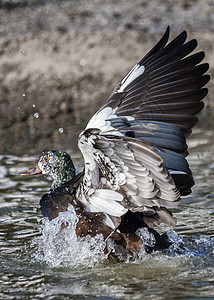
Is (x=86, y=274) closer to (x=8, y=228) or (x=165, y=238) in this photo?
(x=165, y=238)

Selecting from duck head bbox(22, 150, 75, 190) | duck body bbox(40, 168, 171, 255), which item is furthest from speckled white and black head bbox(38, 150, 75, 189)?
duck body bbox(40, 168, 171, 255)

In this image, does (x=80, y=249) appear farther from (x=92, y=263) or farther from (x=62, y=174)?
(x=62, y=174)

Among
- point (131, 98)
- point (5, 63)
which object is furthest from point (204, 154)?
point (5, 63)

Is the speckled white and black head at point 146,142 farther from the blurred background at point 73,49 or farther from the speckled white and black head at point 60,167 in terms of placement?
the blurred background at point 73,49

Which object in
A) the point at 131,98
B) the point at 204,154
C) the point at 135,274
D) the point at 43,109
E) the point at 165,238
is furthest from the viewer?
the point at 43,109

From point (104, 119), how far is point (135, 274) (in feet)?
4.54

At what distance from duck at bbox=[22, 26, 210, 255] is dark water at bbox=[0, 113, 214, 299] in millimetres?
155

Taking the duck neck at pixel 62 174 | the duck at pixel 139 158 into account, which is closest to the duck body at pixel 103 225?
the duck at pixel 139 158

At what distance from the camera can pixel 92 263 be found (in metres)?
5.44

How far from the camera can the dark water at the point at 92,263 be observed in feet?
15.5

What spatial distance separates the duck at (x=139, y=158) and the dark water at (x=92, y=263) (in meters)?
0.16

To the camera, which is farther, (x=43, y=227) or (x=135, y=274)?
(x=43, y=227)

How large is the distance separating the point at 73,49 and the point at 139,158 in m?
8.75

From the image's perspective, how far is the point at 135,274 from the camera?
5.15 meters
